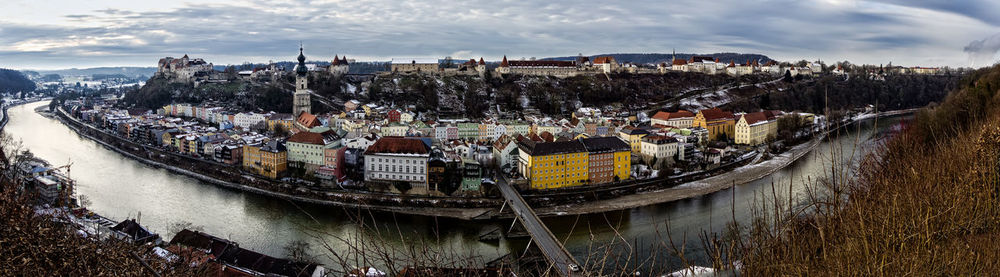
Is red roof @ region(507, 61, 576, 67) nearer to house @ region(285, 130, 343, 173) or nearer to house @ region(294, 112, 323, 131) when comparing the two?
house @ region(294, 112, 323, 131)

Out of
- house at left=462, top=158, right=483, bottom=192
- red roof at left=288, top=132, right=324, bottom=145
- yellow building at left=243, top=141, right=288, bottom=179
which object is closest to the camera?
house at left=462, top=158, right=483, bottom=192

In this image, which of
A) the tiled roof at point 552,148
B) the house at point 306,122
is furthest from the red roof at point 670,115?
the house at point 306,122

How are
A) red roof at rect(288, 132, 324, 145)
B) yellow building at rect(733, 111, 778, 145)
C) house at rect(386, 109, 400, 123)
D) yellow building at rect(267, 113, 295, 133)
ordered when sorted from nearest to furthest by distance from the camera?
red roof at rect(288, 132, 324, 145) < yellow building at rect(733, 111, 778, 145) < yellow building at rect(267, 113, 295, 133) < house at rect(386, 109, 400, 123)

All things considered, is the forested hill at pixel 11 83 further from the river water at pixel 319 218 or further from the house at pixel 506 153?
the house at pixel 506 153

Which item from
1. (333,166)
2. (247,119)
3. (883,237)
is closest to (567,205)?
(333,166)

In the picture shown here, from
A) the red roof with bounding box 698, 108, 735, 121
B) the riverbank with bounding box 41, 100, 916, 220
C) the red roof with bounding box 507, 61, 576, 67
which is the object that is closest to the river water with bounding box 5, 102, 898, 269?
the riverbank with bounding box 41, 100, 916, 220

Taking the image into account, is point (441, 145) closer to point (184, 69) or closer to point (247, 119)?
point (247, 119)
